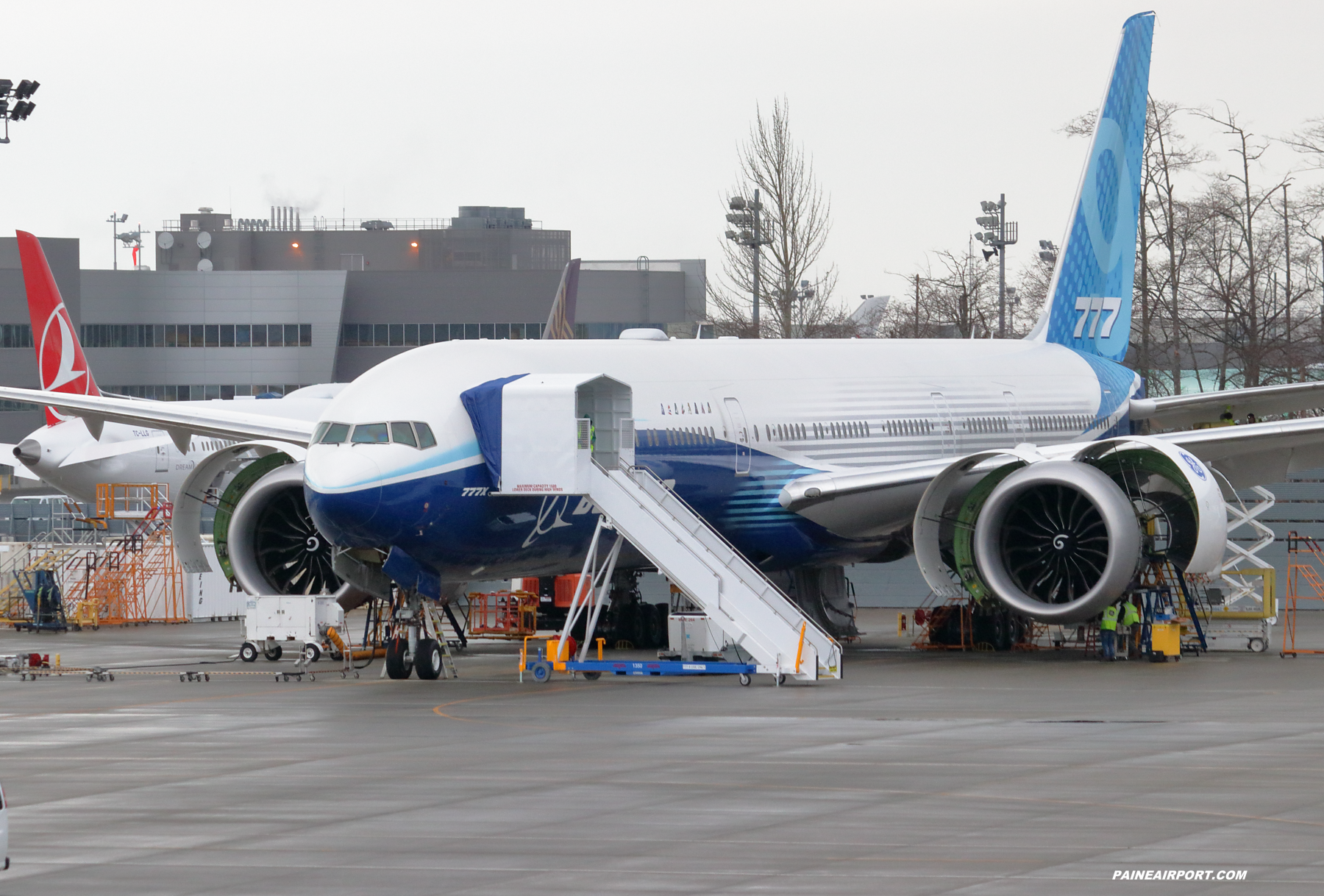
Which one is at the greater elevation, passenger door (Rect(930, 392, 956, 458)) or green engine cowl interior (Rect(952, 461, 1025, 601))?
passenger door (Rect(930, 392, 956, 458))

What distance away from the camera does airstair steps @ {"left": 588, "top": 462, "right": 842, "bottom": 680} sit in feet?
75.2

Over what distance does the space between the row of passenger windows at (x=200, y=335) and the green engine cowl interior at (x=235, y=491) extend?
72863 mm

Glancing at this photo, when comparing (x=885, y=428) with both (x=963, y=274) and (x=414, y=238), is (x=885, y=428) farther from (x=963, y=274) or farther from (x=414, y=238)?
(x=414, y=238)

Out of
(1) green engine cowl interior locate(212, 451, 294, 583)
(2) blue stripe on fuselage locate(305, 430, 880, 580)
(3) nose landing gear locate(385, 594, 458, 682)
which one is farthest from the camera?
(1) green engine cowl interior locate(212, 451, 294, 583)

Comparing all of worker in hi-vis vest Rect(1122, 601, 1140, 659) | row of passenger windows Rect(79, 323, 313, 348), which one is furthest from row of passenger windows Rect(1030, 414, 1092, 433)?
row of passenger windows Rect(79, 323, 313, 348)

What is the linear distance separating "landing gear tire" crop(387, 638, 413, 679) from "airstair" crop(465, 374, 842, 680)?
2.40 metres

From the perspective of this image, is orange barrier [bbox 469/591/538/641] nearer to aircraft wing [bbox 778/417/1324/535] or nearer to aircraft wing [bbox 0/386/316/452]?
aircraft wing [bbox 0/386/316/452]

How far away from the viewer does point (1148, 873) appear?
35.0 feet

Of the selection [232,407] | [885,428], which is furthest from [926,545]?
[232,407]

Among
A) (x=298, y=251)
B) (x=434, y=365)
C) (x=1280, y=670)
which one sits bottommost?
(x=1280, y=670)

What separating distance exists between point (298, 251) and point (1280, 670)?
113241mm

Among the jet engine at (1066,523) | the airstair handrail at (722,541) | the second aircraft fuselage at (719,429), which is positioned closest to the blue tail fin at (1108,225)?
the second aircraft fuselage at (719,429)

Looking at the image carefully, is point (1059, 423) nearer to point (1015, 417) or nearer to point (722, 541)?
point (1015, 417)

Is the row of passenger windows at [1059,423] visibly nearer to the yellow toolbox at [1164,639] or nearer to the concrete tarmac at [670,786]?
the yellow toolbox at [1164,639]
